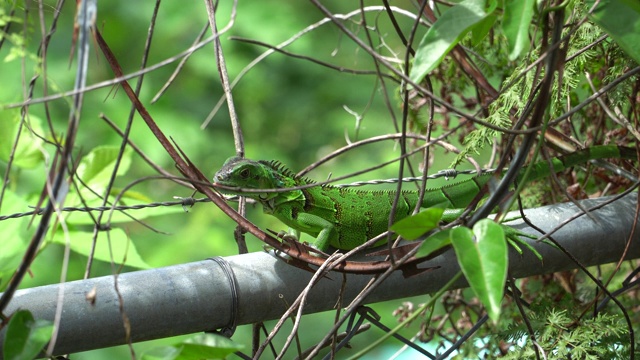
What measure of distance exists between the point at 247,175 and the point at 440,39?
1.43m

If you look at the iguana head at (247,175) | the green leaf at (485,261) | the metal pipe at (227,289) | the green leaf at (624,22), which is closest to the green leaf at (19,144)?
the iguana head at (247,175)

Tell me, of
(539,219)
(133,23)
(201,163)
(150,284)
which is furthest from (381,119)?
(150,284)

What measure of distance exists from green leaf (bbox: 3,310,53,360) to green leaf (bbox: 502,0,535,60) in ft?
3.12

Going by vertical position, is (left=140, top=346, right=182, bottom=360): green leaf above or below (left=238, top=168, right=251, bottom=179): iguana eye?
below

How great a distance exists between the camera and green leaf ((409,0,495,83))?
1.28 m

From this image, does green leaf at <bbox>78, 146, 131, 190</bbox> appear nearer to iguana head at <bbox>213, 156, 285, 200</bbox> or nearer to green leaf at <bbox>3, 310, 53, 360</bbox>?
iguana head at <bbox>213, 156, 285, 200</bbox>

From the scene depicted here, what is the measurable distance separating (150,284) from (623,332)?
4.21 ft

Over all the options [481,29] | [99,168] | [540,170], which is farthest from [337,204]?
[481,29]

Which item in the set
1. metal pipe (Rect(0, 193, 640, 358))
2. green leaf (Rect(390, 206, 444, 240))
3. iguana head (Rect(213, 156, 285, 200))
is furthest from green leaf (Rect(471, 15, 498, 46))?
iguana head (Rect(213, 156, 285, 200))

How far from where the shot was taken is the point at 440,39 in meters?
1.29

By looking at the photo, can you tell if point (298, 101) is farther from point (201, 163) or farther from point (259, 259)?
point (259, 259)

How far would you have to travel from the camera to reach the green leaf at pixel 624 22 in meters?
1.36

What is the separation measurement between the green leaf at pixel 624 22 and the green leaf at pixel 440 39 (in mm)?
238

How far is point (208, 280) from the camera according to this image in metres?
1.59
